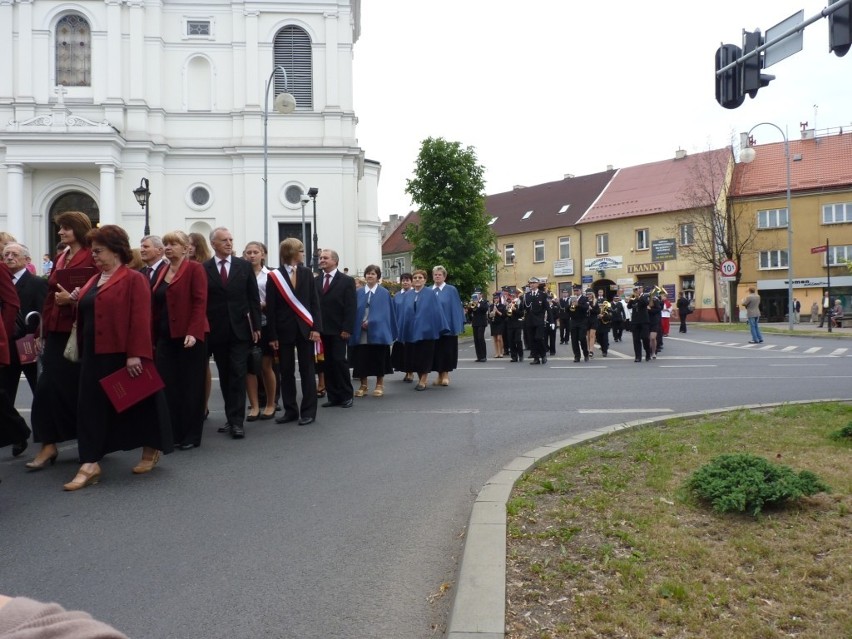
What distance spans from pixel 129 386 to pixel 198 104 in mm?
39855

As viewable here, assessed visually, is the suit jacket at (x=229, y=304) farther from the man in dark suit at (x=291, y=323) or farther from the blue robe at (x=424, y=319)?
the blue robe at (x=424, y=319)

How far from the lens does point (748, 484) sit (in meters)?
4.84

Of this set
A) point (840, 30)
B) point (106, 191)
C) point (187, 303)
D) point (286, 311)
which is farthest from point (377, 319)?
point (106, 191)

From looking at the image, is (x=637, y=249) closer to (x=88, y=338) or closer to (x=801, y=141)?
(x=801, y=141)

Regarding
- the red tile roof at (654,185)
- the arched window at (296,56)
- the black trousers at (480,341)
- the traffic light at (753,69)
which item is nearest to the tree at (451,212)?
the arched window at (296,56)

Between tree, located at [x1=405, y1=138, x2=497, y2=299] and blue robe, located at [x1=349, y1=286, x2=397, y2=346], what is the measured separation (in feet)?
109

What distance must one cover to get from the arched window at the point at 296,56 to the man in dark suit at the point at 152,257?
36.2m

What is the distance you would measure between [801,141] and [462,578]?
197 feet

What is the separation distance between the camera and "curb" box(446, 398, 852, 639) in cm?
335

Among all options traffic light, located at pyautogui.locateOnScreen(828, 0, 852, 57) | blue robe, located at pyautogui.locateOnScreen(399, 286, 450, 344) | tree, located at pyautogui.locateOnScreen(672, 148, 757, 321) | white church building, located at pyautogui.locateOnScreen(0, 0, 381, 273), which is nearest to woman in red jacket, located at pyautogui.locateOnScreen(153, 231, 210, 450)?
blue robe, located at pyautogui.locateOnScreen(399, 286, 450, 344)

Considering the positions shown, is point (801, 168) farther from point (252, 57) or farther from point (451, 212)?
point (252, 57)

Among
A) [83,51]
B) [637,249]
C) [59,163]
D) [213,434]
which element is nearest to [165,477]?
[213,434]

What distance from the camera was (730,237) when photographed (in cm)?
5078

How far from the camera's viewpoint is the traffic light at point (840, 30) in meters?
A: 11.4
